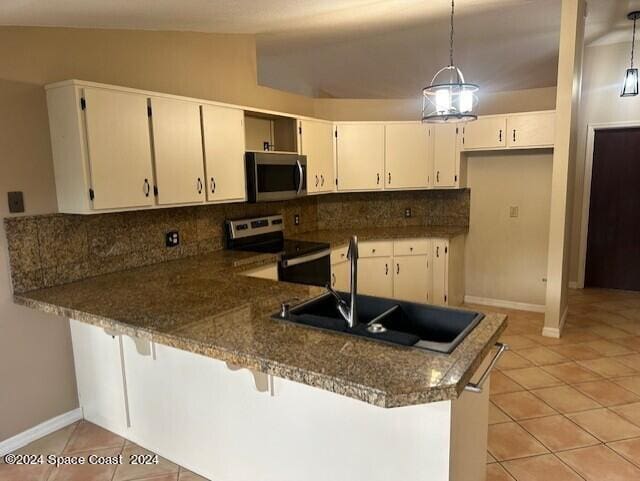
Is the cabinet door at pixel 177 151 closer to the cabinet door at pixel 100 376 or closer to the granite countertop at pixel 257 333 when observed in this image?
the granite countertop at pixel 257 333

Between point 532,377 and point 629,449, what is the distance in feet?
2.78

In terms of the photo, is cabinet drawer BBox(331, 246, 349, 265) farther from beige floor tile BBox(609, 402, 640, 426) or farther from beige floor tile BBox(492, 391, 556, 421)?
beige floor tile BBox(609, 402, 640, 426)

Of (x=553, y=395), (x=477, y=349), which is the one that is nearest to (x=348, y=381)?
(x=477, y=349)

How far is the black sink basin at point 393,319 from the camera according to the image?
1679mm

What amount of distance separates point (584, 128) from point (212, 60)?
438 centimetres

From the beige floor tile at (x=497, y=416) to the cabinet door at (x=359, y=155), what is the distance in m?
2.49

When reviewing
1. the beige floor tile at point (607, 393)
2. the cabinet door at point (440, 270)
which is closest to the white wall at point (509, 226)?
the cabinet door at point (440, 270)

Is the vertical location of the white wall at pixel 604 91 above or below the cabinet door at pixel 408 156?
above

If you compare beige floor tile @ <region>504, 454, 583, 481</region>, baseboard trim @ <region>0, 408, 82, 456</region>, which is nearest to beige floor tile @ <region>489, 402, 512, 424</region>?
beige floor tile @ <region>504, 454, 583, 481</region>

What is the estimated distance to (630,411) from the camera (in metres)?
2.77

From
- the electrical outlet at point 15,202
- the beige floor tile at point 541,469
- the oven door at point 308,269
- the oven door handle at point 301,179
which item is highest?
the oven door handle at point 301,179

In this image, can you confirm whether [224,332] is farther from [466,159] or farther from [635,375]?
[466,159]

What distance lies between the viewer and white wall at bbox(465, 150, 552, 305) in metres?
4.60

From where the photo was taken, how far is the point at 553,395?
117 inches
